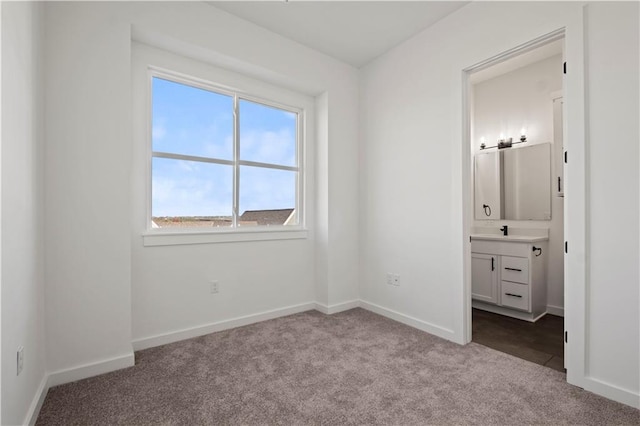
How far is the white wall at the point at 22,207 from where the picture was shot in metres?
1.30

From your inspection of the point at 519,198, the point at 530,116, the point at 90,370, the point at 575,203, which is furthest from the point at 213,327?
the point at 530,116

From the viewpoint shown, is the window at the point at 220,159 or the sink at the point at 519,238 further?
the sink at the point at 519,238

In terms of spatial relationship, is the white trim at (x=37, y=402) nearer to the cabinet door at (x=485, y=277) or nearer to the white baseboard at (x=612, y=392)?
the white baseboard at (x=612, y=392)

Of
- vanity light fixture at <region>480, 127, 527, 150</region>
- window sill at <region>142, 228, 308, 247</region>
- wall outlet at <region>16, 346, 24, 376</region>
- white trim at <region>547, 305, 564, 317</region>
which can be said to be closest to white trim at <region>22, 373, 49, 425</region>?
wall outlet at <region>16, 346, 24, 376</region>

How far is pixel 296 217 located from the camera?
3.52 metres

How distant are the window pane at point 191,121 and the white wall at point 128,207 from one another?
33cm

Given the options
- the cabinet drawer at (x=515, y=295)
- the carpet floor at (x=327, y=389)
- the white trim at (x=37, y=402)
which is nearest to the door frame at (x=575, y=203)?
the carpet floor at (x=327, y=389)

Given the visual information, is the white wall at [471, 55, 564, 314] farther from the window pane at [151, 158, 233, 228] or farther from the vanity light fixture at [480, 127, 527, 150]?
the window pane at [151, 158, 233, 228]

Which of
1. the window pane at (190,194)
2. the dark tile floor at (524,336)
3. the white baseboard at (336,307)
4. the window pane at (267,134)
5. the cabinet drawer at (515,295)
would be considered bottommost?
the dark tile floor at (524,336)

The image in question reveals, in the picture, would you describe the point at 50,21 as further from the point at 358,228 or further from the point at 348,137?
the point at 358,228

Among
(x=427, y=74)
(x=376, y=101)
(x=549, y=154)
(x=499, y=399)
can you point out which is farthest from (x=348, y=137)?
(x=499, y=399)

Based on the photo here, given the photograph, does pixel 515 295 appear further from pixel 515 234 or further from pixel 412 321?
pixel 412 321

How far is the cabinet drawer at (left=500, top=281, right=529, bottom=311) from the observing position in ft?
10.3

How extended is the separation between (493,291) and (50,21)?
4334 mm
